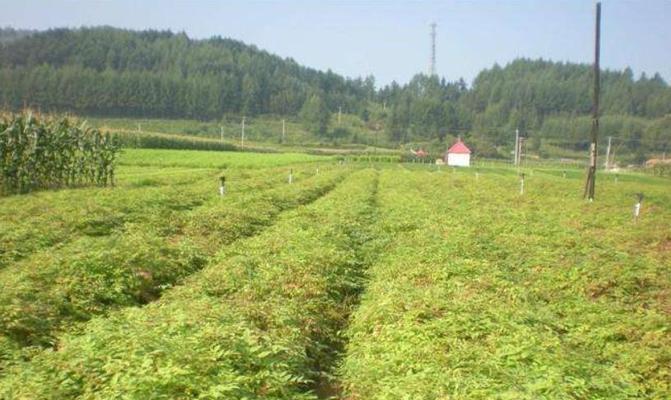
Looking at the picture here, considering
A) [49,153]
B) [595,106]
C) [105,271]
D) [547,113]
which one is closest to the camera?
[105,271]

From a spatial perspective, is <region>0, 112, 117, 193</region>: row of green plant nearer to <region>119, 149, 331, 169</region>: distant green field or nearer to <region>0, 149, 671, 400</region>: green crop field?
<region>0, 149, 671, 400</region>: green crop field

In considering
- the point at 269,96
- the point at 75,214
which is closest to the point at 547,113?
the point at 269,96

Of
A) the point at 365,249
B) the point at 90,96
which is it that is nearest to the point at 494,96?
the point at 90,96

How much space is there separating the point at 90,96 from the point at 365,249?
119m

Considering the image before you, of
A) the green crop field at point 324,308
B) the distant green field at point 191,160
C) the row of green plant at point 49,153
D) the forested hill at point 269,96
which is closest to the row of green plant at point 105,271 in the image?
the green crop field at point 324,308

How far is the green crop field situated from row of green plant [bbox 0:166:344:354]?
0.14ft

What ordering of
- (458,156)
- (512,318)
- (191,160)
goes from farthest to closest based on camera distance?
(458,156) < (191,160) < (512,318)

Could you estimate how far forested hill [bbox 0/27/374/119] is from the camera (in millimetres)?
119812

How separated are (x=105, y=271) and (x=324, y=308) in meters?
4.08

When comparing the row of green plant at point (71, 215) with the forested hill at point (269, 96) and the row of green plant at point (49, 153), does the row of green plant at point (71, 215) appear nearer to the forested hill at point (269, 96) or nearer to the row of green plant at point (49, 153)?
the row of green plant at point (49, 153)

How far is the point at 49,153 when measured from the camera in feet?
94.1

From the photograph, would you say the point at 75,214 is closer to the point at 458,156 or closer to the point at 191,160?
the point at 191,160

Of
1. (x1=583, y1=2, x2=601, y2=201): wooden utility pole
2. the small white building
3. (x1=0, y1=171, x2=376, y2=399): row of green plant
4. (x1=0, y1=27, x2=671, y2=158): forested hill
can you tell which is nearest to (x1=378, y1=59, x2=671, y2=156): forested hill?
(x1=0, y1=27, x2=671, y2=158): forested hill

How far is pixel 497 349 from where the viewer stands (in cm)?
746
